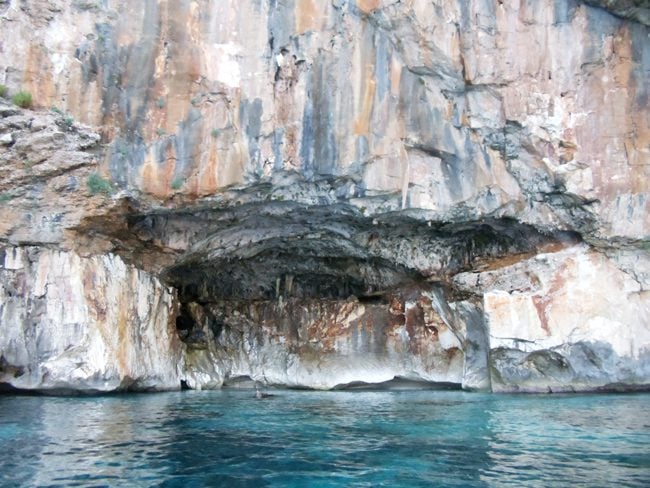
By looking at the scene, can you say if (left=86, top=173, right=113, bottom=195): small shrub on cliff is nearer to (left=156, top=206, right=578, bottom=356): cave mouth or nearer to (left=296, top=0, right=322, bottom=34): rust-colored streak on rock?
(left=156, top=206, right=578, bottom=356): cave mouth

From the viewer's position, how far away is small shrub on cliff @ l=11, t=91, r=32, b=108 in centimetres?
1770

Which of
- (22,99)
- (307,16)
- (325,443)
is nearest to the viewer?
(325,443)

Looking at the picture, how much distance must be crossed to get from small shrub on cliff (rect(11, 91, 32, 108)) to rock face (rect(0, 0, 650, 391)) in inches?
9.4

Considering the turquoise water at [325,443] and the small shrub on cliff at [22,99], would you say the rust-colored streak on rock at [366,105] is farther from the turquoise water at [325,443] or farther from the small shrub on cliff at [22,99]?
the small shrub on cliff at [22,99]

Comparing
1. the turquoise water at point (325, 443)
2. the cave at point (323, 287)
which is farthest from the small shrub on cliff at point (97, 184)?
the turquoise water at point (325, 443)

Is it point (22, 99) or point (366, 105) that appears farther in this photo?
point (366, 105)

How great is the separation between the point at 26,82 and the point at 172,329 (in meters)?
9.97

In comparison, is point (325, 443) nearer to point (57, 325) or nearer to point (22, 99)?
point (57, 325)

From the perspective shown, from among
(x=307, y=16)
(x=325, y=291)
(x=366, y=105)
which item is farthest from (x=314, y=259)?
(x=307, y=16)

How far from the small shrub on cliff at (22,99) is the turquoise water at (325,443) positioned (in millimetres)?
8081

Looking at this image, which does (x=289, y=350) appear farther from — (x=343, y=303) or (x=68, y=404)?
(x=68, y=404)

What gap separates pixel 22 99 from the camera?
58.2 feet

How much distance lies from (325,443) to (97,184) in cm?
1079

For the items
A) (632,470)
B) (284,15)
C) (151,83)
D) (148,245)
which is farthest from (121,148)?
(632,470)
